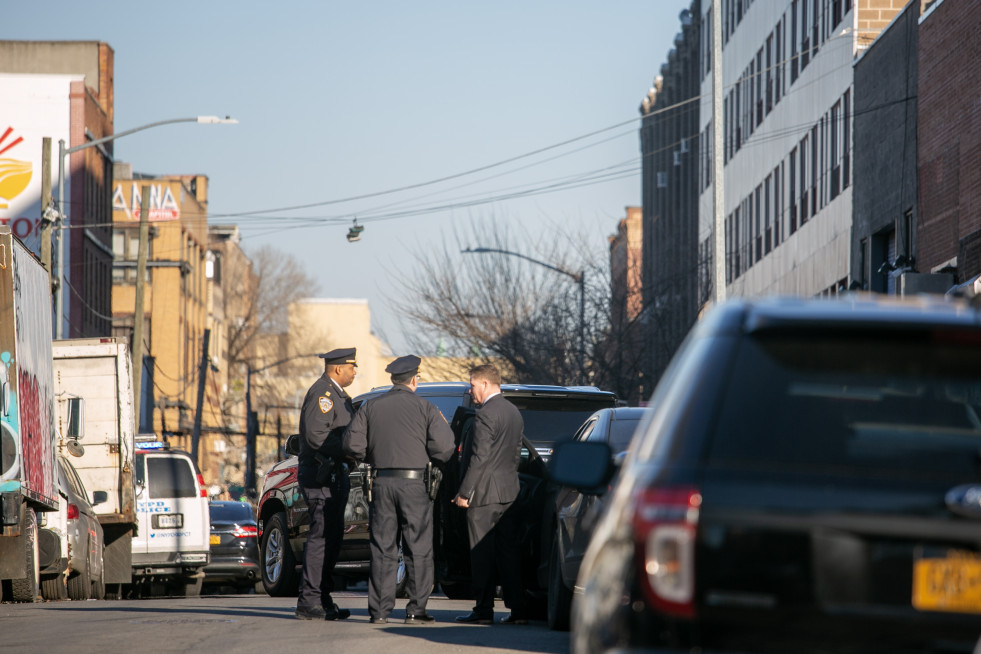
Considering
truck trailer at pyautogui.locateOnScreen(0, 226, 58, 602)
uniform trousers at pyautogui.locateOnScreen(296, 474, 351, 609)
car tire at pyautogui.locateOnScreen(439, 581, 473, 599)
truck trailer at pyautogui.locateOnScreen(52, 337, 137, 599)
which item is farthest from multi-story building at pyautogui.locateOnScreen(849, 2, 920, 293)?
uniform trousers at pyautogui.locateOnScreen(296, 474, 351, 609)

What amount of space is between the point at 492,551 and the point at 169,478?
42.3 feet

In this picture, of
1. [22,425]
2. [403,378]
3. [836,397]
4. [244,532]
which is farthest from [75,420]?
[836,397]

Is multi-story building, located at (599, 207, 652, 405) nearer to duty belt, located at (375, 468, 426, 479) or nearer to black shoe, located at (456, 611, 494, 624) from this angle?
black shoe, located at (456, 611, 494, 624)

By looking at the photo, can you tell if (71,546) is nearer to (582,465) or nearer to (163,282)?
(582,465)

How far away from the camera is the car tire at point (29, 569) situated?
14925 mm

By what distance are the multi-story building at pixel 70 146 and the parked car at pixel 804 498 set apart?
45177 millimetres

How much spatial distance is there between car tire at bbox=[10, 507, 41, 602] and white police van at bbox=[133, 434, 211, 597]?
6.70 meters

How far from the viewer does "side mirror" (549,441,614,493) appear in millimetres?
5141

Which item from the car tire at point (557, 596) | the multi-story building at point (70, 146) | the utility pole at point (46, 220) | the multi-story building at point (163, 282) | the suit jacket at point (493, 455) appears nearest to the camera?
the car tire at point (557, 596)

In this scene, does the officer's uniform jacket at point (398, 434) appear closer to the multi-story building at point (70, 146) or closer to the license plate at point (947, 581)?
the license plate at point (947, 581)

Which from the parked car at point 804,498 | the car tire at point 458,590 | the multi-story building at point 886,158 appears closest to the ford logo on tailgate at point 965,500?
the parked car at point 804,498

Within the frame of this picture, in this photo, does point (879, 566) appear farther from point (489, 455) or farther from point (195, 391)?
point (195, 391)

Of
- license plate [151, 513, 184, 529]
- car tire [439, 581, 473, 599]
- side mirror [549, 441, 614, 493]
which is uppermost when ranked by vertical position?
side mirror [549, 441, 614, 493]

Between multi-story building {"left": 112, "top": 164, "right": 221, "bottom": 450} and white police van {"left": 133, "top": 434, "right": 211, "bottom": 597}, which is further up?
multi-story building {"left": 112, "top": 164, "right": 221, "bottom": 450}
